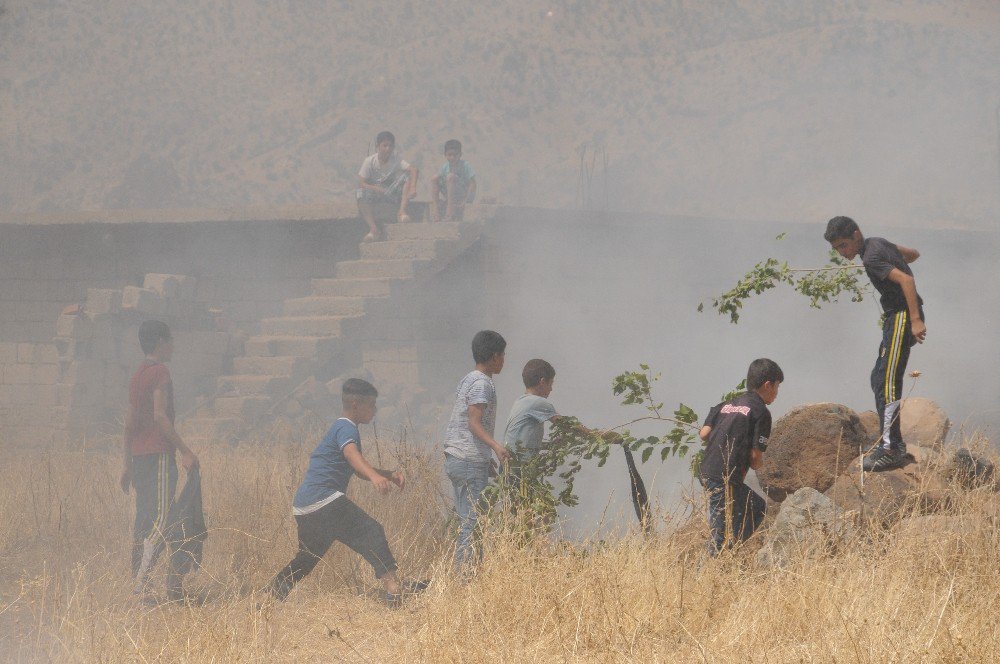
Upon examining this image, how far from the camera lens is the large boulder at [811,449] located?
20.0 feet

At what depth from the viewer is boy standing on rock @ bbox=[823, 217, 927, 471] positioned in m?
5.59

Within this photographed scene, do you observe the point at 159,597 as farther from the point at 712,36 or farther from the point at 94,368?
the point at 712,36

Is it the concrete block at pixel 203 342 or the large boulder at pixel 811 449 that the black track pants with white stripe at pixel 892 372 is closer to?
the large boulder at pixel 811 449

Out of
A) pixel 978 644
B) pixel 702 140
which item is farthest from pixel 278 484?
pixel 702 140

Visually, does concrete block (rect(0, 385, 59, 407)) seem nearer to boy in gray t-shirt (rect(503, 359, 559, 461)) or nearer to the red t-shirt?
the red t-shirt

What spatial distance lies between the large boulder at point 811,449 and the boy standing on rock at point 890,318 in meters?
0.25

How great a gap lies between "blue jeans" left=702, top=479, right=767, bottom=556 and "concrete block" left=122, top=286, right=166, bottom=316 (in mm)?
8256

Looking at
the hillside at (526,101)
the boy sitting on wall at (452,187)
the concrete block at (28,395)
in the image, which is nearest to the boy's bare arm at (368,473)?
the boy sitting on wall at (452,187)

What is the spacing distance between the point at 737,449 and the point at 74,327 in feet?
29.4

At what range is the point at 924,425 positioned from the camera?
670 cm

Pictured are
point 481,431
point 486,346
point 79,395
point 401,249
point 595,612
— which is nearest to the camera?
point 595,612

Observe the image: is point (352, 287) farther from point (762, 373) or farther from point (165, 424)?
point (762, 373)

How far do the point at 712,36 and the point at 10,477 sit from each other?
41636mm

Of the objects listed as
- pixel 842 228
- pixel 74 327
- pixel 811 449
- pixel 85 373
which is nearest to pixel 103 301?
pixel 74 327
